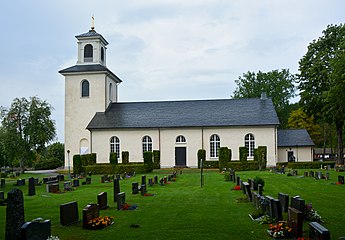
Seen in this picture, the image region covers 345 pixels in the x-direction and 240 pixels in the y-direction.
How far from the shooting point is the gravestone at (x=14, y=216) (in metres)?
10.3

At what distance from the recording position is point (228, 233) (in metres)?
11.4

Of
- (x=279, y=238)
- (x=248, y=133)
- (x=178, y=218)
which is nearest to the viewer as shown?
(x=279, y=238)

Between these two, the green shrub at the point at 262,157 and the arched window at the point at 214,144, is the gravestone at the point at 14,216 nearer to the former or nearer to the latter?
the green shrub at the point at 262,157

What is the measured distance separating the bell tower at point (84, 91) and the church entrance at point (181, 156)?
32.5ft

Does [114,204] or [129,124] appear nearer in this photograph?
[114,204]

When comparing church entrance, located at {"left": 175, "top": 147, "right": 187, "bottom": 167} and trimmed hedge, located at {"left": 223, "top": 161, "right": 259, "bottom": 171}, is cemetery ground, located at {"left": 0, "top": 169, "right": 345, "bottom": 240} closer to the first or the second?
trimmed hedge, located at {"left": 223, "top": 161, "right": 259, "bottom": 171}

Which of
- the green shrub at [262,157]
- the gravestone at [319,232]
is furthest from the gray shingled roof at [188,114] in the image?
the gravestone at [319,232]

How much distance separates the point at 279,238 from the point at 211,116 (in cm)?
3820

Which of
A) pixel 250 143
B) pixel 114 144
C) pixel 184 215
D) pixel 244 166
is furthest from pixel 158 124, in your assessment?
pixel 184 215

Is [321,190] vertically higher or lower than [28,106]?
lower

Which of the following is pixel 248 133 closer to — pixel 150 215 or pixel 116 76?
pixel 116 76

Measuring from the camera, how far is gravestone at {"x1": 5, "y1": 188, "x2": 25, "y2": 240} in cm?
1029

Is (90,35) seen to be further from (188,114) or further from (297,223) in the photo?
(297,223)

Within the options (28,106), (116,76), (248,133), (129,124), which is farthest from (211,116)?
(28,106)
